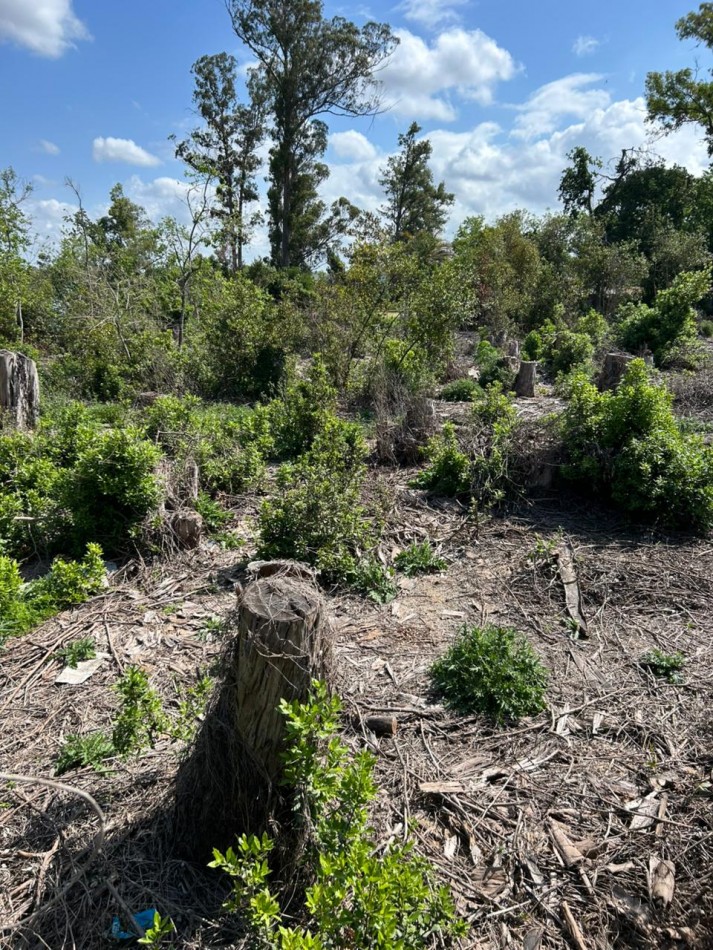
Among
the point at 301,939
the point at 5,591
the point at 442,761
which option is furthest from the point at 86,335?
the point at 301,939

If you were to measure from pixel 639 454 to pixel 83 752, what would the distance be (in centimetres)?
502

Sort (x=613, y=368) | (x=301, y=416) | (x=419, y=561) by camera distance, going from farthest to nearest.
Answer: (x=613, y=368) → (x=301, y=416) → (x=419, y=561)

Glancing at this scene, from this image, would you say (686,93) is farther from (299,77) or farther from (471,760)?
(471,760)

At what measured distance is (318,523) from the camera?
4.76 m

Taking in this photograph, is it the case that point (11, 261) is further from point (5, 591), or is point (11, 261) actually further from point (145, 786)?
point (145, 786)

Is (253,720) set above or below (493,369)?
below

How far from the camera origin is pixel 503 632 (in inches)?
139

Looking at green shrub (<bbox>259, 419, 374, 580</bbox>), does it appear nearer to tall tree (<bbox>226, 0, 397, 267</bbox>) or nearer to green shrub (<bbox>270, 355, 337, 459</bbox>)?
green shrub (<bbox>270, 355, 337, 459</bbox>)

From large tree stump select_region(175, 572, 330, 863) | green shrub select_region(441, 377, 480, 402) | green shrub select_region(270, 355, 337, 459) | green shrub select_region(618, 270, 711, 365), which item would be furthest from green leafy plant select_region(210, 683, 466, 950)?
green shrub select_region(618, 270, 711, 365)

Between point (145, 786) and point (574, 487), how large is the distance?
4.99m

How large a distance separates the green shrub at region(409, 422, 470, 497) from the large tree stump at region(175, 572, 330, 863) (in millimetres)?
4016

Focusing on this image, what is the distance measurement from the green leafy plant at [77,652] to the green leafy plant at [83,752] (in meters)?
0.76

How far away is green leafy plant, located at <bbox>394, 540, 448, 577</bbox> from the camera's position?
4.86 m

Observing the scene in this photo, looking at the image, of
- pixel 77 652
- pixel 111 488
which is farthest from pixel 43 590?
pixel 111 488
